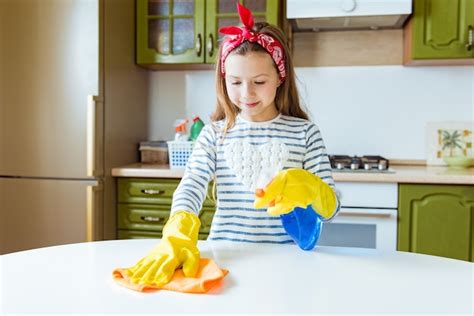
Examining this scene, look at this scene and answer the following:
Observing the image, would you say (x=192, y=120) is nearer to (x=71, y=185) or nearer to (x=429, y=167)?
(x=71, y=185)

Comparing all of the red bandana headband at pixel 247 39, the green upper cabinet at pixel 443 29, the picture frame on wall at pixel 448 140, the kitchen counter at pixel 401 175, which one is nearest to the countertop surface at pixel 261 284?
the red bandana headband at pixel 247 39

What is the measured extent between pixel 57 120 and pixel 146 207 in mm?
555

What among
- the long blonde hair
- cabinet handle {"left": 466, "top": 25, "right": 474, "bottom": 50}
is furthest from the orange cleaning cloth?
cabinet handle {"left": 466, "top": 25, "right": 474, "bottom": 50}

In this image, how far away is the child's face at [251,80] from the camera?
1.18 meters

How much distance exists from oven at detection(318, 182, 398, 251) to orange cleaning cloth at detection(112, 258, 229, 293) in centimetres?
134

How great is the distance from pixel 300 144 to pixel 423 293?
0.56m

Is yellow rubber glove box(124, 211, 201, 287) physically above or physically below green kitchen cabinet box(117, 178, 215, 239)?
above

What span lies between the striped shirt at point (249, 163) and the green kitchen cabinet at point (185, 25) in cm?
119

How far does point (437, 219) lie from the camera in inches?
81.6

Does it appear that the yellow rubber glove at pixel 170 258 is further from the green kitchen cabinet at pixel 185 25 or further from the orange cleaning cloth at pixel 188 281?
the green kitchen cabinet at pixel 185 25

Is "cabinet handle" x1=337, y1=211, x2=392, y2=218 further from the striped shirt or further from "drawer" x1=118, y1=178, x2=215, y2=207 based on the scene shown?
the striped shirt

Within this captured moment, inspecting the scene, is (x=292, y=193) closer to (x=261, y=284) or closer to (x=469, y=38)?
(x=261, y=284)

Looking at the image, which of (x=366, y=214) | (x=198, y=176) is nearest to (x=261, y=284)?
(x=198, y=176)

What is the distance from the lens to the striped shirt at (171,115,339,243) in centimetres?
126
